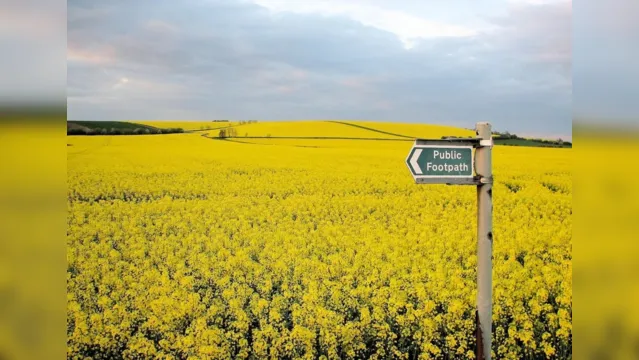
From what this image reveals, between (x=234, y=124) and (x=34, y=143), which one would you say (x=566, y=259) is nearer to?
(x=234, y=124)

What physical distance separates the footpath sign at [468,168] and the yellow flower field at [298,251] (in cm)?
160

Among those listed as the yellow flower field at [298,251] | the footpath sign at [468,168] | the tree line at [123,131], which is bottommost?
the yellow flower field at [298,251]

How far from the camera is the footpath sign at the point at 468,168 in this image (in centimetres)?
238

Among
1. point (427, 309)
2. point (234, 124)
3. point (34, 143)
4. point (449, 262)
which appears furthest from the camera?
point (234, 124)

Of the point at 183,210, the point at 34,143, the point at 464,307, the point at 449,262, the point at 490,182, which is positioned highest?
the point at 34,143

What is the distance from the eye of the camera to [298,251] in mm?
4594

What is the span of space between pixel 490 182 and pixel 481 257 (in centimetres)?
38

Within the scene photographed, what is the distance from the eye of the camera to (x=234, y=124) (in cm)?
520

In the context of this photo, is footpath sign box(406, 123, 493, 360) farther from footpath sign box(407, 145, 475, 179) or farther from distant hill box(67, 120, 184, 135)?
distant hill box(67, 120, 184, 135)

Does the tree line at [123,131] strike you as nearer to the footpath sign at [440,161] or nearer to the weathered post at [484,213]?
the footpath sign at [440,161]

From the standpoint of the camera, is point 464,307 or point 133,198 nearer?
point 464,307

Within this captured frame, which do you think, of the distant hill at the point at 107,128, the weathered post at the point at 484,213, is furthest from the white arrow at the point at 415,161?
the distant hill at the point at 107,128

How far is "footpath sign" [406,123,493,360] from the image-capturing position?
238cm

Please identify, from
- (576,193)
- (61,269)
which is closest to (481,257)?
(576,193)
